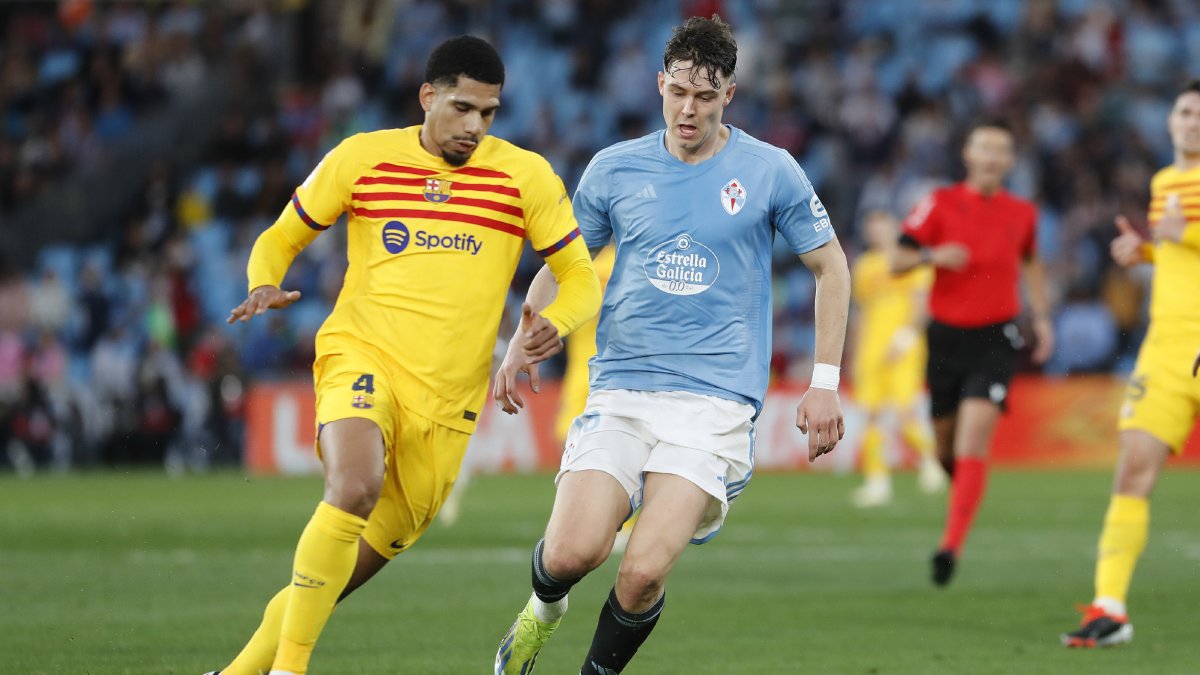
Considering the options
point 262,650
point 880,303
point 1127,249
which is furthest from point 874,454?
point 262,650

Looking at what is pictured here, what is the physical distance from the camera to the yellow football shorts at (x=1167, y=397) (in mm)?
8141

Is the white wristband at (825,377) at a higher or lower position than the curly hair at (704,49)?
lower

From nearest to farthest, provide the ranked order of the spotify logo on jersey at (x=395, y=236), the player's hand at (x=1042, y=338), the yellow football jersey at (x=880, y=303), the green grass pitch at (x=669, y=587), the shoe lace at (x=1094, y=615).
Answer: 1. the spotify logo on jersey at (x=395, y=236)
2. the green grass pitch at (x=669, y=587)
3. the shoe lace at (x=1094, y=615)
4. the player's hand at (x=1042, y=338)
5. the yellow football jersey at (x=880, y=303)

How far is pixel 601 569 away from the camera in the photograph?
37.6 feet

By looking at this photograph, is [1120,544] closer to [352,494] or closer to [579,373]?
[352,494]

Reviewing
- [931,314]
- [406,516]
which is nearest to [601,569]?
[931,314]

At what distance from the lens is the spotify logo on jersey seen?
20.5 ft

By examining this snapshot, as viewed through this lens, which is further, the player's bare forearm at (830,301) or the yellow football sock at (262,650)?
the player's bare forearm at (830,301)

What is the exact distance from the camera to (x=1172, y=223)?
26.9ft

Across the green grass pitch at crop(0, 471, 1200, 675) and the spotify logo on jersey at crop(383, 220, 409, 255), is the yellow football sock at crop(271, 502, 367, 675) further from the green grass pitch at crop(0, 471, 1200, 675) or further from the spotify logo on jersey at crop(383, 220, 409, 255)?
the green grass pitch at crop(0, 471, 1200, 675)

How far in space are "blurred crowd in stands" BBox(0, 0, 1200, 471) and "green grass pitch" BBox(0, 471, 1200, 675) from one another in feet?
18.4

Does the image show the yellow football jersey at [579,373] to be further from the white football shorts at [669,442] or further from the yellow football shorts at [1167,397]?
the white football shorts at [669,442]

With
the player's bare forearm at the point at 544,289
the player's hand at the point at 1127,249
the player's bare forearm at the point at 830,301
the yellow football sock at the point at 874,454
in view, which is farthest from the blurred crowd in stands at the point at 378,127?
the player's bare forearm at the point at 830,301

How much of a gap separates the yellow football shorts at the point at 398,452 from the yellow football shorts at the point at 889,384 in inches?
465
